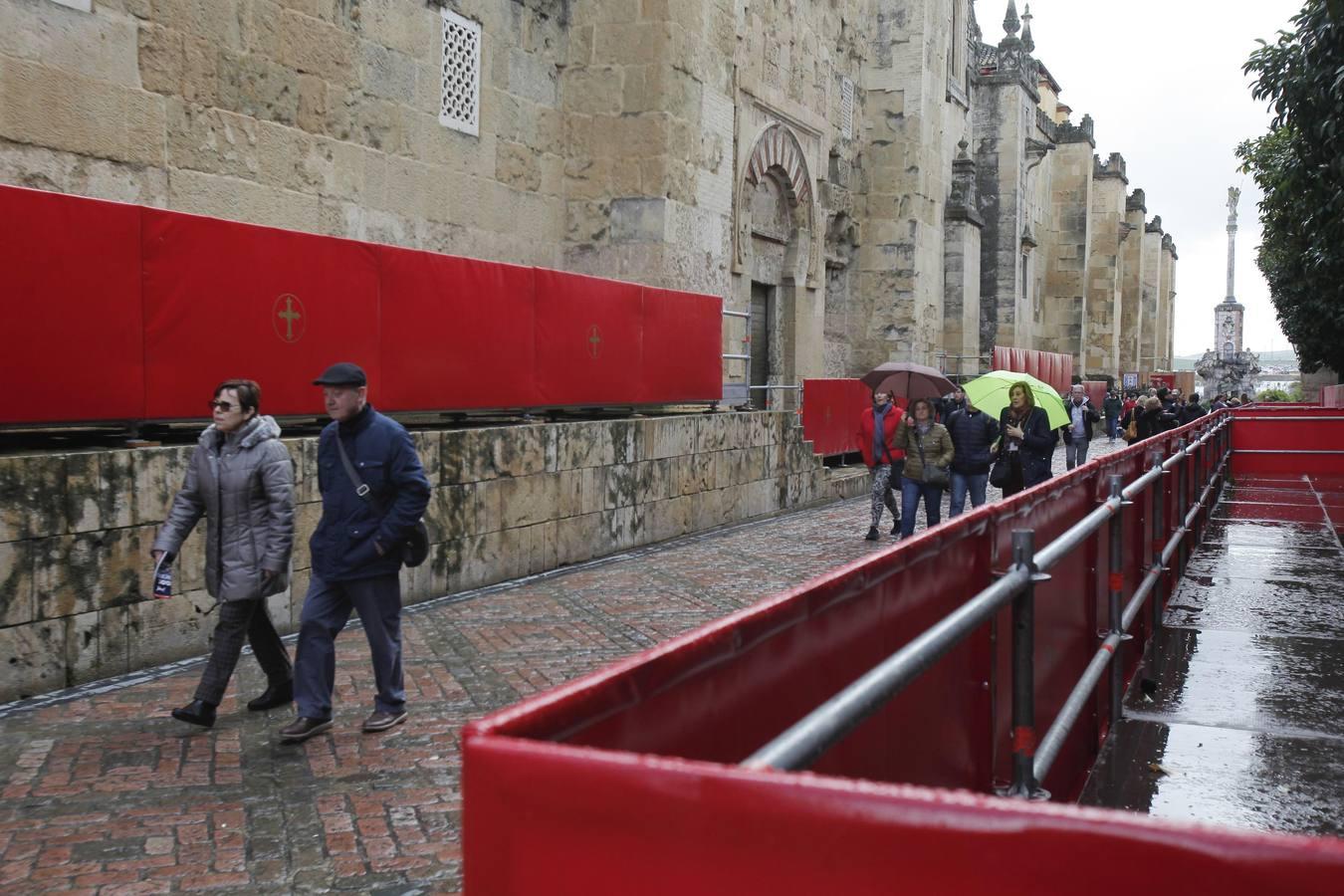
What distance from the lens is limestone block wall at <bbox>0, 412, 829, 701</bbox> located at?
6188 millimetres

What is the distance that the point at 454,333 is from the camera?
9828 millimetres

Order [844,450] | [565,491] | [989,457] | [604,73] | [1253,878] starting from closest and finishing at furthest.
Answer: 1. [1253,878]
2. [565,491]
3. [989,457]
4. [604,73]
5. [844,450]

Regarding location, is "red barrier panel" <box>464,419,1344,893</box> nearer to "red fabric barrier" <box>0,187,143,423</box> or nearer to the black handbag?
the black handbag

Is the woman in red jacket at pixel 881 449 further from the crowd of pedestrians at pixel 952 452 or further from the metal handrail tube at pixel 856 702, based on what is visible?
the metal handrail tube at pixel 856 702

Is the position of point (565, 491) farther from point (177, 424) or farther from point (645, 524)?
point (177, 424)

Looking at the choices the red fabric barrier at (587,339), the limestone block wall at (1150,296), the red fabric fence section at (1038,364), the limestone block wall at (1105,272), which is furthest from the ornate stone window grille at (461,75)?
the limestone block wall at (1150,296)

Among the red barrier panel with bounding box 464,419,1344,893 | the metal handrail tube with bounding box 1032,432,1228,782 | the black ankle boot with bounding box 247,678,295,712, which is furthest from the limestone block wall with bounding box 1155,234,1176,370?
the red barrier panel with bounding box 464,419,1344,893

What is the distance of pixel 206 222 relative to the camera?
24.7 feet

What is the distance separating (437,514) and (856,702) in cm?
768

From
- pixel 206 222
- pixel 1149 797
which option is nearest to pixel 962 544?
pixel 1149 797

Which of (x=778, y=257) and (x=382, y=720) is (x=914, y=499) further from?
(x=778, y=257)

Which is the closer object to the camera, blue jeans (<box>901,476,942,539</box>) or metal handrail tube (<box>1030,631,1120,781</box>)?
metal handrail tube (<box>1030,631,1120,781</box>)

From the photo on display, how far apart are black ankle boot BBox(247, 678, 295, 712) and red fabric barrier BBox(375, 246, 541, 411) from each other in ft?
11.1

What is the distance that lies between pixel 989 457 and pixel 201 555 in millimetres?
7546
